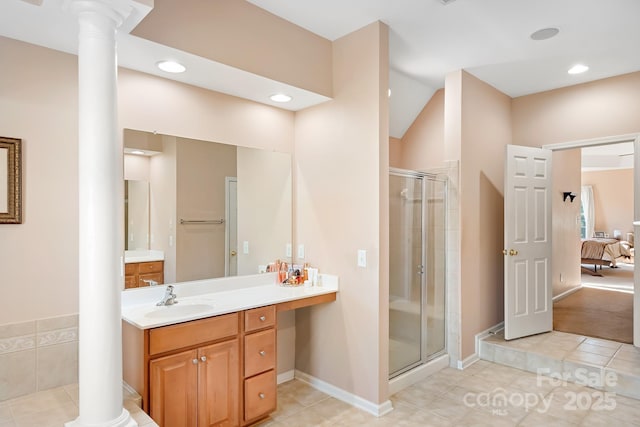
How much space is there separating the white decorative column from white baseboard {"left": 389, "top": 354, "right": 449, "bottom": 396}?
2.01m

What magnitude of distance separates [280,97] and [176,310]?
5.69 ft

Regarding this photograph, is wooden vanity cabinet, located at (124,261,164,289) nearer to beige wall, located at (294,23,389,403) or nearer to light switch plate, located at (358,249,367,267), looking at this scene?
beige wall, located at (294,23,389,403)

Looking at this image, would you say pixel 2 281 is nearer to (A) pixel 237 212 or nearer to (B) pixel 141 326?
(B) pixel 141 326

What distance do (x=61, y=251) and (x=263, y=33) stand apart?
6.07ft

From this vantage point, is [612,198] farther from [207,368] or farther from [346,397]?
[207,368]

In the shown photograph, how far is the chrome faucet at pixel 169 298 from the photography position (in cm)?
242

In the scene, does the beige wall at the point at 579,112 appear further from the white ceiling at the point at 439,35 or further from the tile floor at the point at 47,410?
the tile floor at the point at 47,410

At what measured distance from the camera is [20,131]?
6.71 feet

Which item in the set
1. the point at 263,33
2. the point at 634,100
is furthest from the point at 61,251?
the point at 634,100

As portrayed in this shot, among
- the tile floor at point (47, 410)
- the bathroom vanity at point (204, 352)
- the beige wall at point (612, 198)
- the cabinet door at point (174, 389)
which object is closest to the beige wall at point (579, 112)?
the bathroom vanity at point (204, 352)

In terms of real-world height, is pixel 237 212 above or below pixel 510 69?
below

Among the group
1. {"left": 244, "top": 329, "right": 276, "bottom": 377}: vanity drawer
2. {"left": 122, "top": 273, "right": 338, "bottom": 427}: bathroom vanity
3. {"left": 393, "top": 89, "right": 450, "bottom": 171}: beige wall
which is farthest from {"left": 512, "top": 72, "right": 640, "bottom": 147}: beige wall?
{"left": 244, "top": 329, "right": 276, "bottom": 377}: vanity drawer

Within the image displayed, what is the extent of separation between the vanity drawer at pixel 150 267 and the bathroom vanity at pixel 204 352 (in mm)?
123

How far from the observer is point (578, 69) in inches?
141
